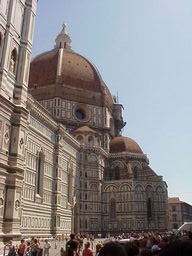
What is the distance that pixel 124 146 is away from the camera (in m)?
55.0

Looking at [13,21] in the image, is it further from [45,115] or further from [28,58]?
[45,115]

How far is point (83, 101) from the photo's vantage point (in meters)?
56.3

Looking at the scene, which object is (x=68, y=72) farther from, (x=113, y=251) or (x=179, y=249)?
(x=179, y=249)

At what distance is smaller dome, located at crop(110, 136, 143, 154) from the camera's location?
2163 inches

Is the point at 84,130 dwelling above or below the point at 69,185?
above

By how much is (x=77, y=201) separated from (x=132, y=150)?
15.9m

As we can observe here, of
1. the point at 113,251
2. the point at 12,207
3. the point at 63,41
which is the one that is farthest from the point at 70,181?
the point at 113,251

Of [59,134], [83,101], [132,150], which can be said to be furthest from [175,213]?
[59,134]

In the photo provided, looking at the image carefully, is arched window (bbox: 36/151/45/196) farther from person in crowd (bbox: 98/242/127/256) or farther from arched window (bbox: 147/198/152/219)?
person in crowd (bbox: 98/242/127/256)

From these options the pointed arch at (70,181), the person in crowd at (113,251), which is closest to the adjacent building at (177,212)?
the pointed arch at (70,181)

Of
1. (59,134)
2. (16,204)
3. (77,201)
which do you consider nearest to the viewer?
(16,204)

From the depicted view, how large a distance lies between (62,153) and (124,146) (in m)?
17.6

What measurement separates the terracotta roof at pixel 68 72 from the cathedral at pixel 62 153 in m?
0.22

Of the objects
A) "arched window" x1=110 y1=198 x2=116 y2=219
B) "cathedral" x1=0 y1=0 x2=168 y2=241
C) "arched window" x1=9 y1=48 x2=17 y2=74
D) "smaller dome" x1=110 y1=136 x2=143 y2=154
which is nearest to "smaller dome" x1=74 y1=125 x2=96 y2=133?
"cathedral" x1=0 y1=0 x2=168 y2=241
